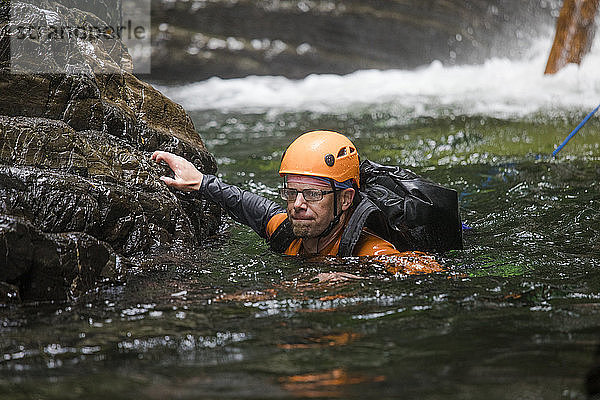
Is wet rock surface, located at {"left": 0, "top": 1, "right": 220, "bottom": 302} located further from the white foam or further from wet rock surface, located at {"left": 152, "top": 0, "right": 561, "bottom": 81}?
wet rock surface, located at {"left": 152, "top": 0, "right": 561, "bottom": 81}

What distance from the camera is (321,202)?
525 cm

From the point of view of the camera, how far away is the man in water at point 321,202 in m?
5.18

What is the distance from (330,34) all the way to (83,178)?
1737 centimetres

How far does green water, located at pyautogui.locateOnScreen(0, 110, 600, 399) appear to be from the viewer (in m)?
2.98

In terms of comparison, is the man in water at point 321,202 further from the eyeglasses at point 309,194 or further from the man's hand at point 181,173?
the man's hand at point 181,173


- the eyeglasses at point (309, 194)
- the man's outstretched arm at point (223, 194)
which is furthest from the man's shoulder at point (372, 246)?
the man's outstretched arm at point (223, 194)

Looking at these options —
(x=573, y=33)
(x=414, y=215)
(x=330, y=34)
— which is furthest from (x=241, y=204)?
(x=330, y=34)

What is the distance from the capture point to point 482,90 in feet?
54.4

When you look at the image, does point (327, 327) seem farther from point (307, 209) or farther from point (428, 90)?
point (428, 90)

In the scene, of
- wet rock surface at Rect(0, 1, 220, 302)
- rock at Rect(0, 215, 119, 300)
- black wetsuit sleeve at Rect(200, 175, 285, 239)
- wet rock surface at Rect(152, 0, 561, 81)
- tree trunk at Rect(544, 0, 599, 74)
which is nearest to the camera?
rock at Rect(0, 215, 119, 300)

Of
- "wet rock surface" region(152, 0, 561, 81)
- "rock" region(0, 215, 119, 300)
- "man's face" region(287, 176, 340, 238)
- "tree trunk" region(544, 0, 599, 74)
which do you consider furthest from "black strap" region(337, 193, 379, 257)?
"wet rock surface" region(152, 0, 561, 81)

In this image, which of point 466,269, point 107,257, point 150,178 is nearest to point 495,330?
point 466,269

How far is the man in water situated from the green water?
0.61 ft

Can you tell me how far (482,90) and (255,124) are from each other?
6365 mm
